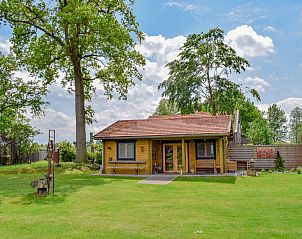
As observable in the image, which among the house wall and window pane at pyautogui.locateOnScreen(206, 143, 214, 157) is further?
window pane at pyautogui.locateOnScreen(206, 143, 214, 157)

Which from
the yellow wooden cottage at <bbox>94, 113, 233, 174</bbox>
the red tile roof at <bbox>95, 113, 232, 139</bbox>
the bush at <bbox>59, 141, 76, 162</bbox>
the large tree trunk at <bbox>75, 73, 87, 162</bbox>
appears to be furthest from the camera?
the bush at <bbox>59, 141, 76, 162</bbox>

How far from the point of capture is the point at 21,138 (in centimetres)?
2906

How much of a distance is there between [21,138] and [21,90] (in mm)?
5584

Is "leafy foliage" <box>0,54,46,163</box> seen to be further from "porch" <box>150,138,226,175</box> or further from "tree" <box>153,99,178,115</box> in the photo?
"tree" <box>153,99,178,115</box>

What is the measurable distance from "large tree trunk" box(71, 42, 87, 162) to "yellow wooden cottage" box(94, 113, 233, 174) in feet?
10.9

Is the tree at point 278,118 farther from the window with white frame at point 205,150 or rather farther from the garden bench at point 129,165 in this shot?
the garden bench at point 129,165

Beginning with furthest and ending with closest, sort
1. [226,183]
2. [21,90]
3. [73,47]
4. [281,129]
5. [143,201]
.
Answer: [281,129] → [21,90] → [73,47] → [226,183] → [143,201]

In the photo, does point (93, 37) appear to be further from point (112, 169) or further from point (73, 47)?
point (112, 169)

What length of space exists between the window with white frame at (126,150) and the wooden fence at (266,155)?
21.8 feet

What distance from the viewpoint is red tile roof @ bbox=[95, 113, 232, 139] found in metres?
18.4

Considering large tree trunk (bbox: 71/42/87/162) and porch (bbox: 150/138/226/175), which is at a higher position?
large tree trunk (bbox: 71/42/87/162)

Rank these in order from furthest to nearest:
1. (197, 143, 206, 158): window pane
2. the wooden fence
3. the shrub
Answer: the wooden fence → the shrub → (197, 143, 206, 158): window pane

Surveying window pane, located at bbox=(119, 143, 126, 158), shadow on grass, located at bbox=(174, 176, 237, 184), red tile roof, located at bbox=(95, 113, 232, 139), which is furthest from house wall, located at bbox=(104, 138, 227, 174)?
shadow on grass, located at bbox=(174, 176, 237, 184)

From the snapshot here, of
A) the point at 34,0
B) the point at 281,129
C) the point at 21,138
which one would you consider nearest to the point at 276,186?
the point at 34,0
